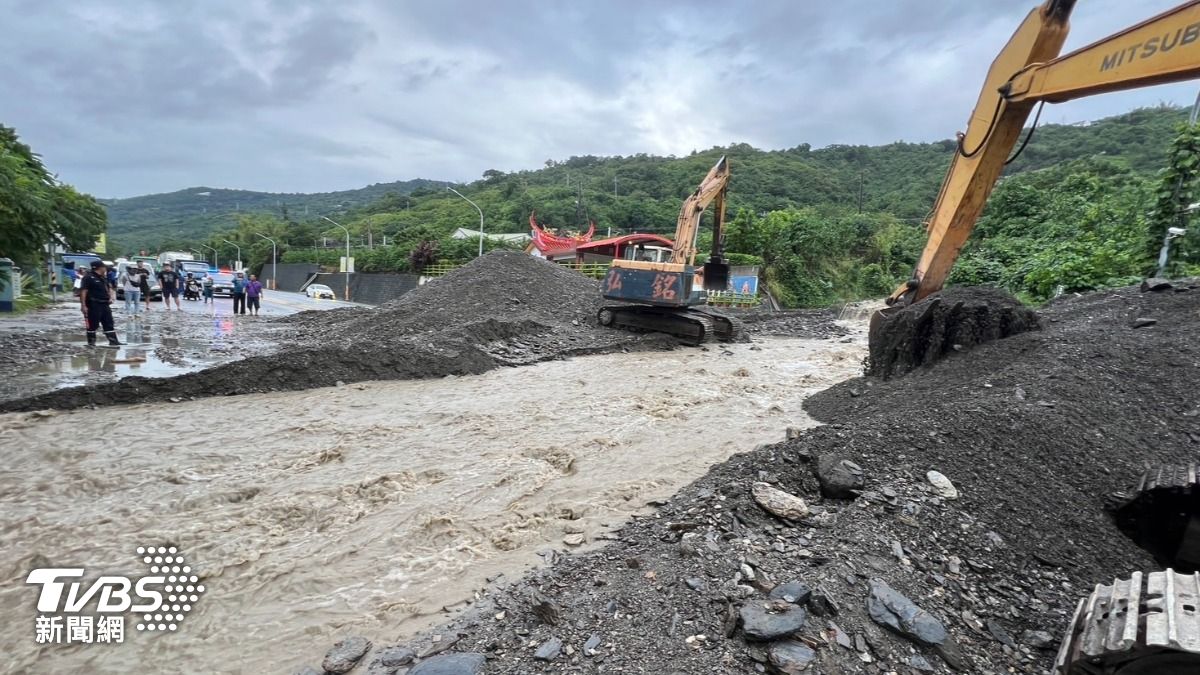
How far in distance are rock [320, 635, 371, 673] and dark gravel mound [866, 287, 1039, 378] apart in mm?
7349

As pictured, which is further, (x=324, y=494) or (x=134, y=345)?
(x=134, y=345)

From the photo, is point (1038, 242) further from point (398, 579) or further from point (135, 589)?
point (135, 589)

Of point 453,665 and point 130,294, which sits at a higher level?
point 130,294

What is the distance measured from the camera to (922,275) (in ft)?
25.8

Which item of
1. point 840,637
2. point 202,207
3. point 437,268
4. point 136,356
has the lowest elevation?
point 136,356

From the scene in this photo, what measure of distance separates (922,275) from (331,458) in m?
7.75

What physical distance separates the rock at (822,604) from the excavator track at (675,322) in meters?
11.4

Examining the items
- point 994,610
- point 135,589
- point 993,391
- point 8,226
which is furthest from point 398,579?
point 8,226

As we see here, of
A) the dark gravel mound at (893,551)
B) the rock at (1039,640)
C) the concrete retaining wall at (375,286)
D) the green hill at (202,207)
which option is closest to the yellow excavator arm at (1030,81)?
the dark gravel mound at (893,551)

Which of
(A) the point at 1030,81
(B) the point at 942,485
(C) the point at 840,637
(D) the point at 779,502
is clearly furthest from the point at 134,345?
(A) the point at 1030,81

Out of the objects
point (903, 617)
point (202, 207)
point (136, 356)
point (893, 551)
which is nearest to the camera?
point (903, 617)

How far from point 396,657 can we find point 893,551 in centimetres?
265

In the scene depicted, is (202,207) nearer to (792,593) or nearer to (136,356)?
(136,356)

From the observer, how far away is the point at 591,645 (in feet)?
8.30
